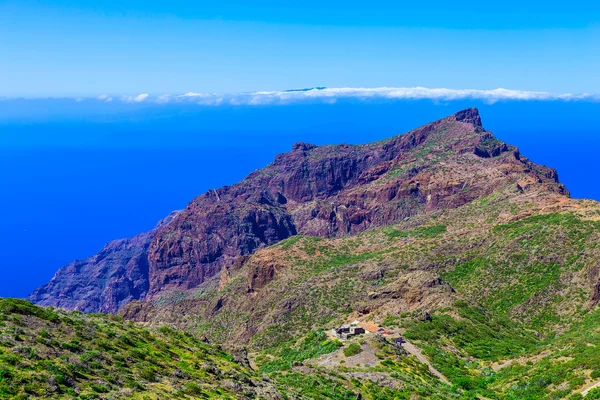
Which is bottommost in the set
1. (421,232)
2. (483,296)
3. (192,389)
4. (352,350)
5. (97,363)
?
(483,296)

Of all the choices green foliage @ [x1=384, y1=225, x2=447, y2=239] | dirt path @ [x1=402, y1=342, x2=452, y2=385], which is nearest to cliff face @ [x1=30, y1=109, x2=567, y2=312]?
green foliage @ [x1=384, y1=225, x2=447, y2=239]

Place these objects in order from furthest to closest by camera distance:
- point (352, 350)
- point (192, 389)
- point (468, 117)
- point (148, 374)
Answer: point (468, 117) → point (352, 350) → point (148, 374) → point (192, 389)

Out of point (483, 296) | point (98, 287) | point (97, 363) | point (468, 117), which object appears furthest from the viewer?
point (468, 117)

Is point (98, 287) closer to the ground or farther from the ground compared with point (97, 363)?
closer to the ground

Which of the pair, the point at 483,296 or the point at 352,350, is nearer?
the point at 352,350

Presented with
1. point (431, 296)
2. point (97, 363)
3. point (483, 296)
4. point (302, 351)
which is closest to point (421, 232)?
point (483, 296)

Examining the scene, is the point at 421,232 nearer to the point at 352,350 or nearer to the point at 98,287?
the point at 352,350

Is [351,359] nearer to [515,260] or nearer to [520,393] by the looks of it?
[520,393]
